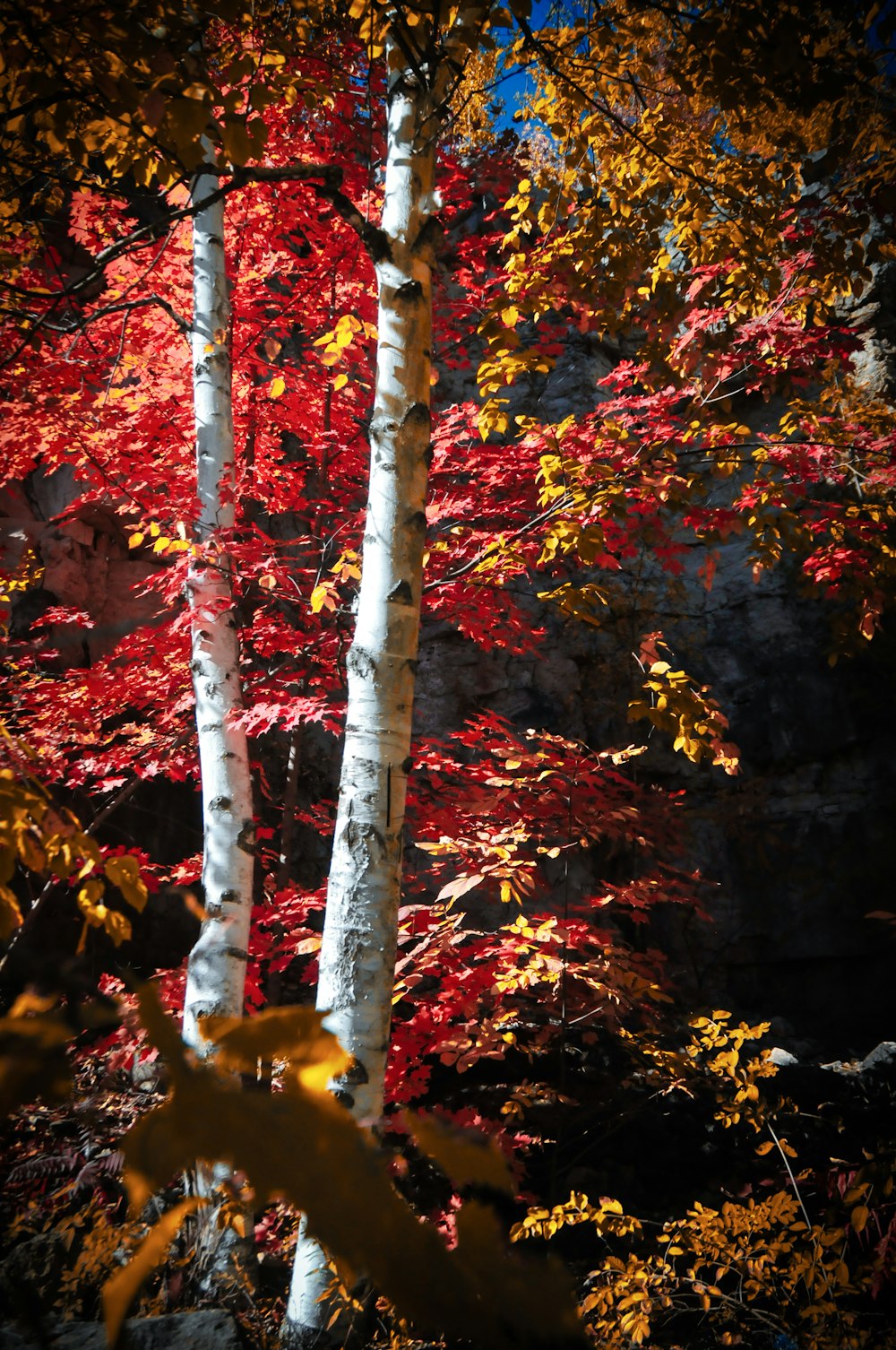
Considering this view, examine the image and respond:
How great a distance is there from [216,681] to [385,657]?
60.1 inches

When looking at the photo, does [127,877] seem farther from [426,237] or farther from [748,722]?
[748,722]

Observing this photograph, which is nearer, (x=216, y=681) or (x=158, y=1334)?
(x=158, y=1334)

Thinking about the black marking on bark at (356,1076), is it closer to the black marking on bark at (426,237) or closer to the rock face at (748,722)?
the black marking on bark at (426,237)

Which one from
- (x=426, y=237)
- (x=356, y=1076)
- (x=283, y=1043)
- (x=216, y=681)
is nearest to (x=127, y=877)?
(x=283, y=1043)

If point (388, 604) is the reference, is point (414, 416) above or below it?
above

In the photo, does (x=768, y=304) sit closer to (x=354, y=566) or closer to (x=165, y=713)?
(x=354, y=566)

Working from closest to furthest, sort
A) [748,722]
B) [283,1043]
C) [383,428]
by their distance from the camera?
[283,1043], [383,428], [748,722]

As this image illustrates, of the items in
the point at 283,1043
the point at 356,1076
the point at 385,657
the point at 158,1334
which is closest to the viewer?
the point at 283,1043

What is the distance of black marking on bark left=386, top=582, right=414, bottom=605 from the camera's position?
2281 millimetres

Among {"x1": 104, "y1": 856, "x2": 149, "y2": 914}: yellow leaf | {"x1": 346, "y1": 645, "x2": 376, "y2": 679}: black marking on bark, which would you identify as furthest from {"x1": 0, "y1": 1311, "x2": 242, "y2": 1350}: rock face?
{"x1": 346, "y1": 645, "x2": 376, "y2": 679}: black marking on bark

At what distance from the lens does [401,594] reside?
7.51 ft

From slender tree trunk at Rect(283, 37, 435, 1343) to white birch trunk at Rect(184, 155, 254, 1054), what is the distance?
1267 millimetres

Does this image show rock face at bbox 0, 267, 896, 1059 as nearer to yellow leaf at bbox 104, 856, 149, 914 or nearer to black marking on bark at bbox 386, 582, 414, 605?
black marking on bark at bbox 386, 582, 414, 605

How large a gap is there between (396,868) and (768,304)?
3.04m
